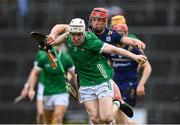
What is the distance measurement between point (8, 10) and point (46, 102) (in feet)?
16.5

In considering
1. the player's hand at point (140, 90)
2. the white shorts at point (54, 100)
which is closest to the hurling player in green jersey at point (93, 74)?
the player's hand at point (140, 90)

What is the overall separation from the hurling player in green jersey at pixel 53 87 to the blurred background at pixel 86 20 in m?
2.34

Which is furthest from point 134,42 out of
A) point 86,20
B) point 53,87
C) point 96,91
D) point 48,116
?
point 86,20

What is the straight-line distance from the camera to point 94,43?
13.4 meters

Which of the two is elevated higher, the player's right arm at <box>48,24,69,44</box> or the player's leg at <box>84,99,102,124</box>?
the player's right arm at <box>48,24,69,44</box>

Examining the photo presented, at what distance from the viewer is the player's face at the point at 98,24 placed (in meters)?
13.9

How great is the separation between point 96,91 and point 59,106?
423cm

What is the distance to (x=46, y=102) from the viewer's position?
→ 60.0ft

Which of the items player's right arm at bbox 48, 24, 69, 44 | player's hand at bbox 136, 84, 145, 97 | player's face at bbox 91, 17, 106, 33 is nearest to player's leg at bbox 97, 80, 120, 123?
player's face at bbox 91, 17, 106, 33

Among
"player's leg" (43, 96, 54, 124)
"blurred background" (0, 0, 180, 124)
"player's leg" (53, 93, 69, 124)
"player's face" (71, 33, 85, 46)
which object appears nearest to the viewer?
"player's face" (71, 33, 85, 46)

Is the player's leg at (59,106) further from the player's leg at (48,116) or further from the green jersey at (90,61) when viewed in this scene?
the green jersey at (90,61)

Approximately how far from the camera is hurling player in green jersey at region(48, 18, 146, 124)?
13.5m

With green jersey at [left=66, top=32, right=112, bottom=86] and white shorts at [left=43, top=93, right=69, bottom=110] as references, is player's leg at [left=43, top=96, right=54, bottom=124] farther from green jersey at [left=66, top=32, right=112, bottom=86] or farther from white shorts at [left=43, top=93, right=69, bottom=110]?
green jersey at [left=66, top=32, right=112, bottom=86]

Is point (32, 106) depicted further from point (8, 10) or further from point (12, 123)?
point (8, 10)
